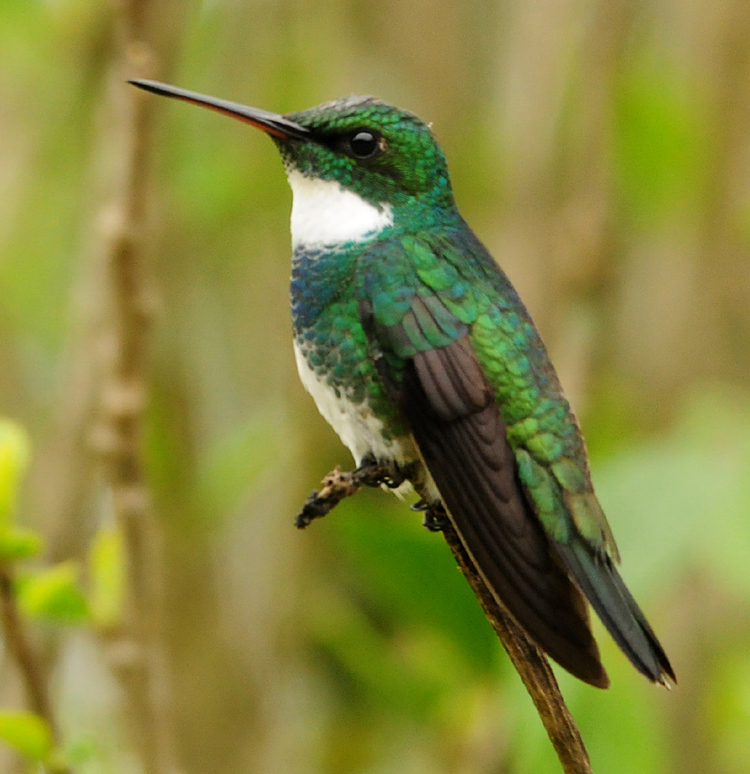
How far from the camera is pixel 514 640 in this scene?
144 centimetres

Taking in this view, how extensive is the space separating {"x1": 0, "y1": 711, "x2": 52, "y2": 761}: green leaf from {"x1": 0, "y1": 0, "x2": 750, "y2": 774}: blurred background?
2.07ft

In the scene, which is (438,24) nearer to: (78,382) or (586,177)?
(586,177)

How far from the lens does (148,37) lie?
151 centimetres

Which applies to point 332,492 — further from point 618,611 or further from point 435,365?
point 618,611

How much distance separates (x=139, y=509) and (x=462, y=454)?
0.44 m

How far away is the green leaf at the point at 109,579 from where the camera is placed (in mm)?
1524

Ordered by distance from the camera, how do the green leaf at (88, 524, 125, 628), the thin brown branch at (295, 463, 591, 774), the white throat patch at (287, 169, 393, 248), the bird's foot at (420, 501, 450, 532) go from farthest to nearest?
the white throat patch at (287, 169, 393, 248) < the bird's foot at (420, 501, 450, 532) < the green leaf at (88, 524, 125, 628) < the thin brown branch at (295, 463, 591, 774)

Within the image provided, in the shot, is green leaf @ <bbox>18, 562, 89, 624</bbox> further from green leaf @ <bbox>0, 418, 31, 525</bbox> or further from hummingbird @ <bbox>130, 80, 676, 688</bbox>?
hummingbird @ <bbox>130, 80, 676, 688</bbox>

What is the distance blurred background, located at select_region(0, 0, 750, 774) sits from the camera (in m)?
2.25

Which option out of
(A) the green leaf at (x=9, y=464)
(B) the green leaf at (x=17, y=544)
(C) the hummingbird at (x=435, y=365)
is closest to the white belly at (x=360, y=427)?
(C) the hummingbird at (x=435, y=365)

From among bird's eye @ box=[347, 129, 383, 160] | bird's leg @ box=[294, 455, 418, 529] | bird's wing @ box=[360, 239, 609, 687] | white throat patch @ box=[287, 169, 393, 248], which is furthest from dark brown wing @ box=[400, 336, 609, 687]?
bird's eye @ box=[347, 129, 383, 160]

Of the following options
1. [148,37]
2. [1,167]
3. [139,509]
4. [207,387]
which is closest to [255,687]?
[207,387]

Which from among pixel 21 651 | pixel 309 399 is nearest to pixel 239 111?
pixel 21 651

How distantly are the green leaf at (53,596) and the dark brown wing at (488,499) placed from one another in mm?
481
